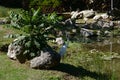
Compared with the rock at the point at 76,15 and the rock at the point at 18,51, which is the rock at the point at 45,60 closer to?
the rock at the point at 18,51

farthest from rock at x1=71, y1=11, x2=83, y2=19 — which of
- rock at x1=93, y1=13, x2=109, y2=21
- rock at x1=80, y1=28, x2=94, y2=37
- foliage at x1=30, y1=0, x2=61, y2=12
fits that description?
rock at x1=80, y1=28, x2=94, y2=37

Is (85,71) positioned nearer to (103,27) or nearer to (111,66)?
(111,66)

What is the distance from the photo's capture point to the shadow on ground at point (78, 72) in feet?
34.4

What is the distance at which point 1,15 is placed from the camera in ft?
69.4

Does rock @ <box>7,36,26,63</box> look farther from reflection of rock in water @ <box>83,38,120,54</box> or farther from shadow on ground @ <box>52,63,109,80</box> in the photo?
reflection of rock in water @ <box>83,38,120,54</box>

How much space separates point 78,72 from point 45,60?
1039 millimetres

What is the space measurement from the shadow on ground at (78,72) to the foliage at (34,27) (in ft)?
2.69

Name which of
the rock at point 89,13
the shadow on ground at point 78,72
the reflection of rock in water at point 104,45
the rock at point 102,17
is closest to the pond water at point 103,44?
the reflection of rock in water at point 104,45

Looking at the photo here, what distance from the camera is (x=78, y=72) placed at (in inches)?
428

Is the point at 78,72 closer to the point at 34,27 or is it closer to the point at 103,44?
the point at 34,27

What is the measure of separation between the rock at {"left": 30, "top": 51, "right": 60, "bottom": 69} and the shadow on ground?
36cm

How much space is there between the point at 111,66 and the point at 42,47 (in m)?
2.45

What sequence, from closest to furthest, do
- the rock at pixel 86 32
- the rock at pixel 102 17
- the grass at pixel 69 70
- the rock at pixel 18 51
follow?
the grass at pixel 69 70
the rock at pixel 18 51
the rock at pixel 86 32
the rock at pixel 102 17

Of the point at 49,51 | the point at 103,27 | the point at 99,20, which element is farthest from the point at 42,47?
the point at 99,20
